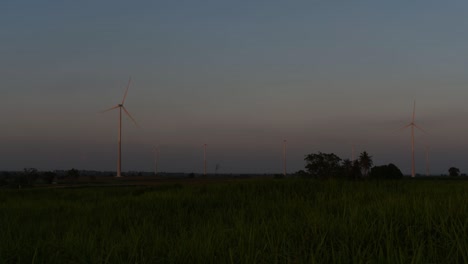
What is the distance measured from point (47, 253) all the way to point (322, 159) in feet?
317

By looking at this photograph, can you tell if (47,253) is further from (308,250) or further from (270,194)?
(270,194)

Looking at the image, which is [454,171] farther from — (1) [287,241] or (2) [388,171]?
(1) [287,241]

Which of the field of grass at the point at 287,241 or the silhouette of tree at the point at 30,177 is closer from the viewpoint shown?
the field of grass at the point at 287,241

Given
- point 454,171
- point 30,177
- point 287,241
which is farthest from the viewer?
point 454,171

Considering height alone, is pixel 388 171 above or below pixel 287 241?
below

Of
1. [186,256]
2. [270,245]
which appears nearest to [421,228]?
[270,245]

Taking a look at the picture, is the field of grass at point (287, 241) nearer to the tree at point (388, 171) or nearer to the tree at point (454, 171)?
the tree at point (388, 171)

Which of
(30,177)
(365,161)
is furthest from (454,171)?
(30,177)

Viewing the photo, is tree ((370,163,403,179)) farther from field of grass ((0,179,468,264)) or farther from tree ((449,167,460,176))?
tree ((449,167,460,176))

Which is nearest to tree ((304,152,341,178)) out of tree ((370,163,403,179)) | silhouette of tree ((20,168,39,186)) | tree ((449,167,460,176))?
tree ((370,163,403,179))

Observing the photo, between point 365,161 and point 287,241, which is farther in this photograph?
point 365,161

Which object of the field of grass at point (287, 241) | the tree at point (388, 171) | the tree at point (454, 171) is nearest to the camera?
the field of grass at point (287, 241)

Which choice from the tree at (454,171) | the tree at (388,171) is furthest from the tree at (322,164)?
the tree at (454,171)

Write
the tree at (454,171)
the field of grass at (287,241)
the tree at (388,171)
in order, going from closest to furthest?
the field of grass at (287,241) → the tree at (388,171) → the tree at (454,171)
